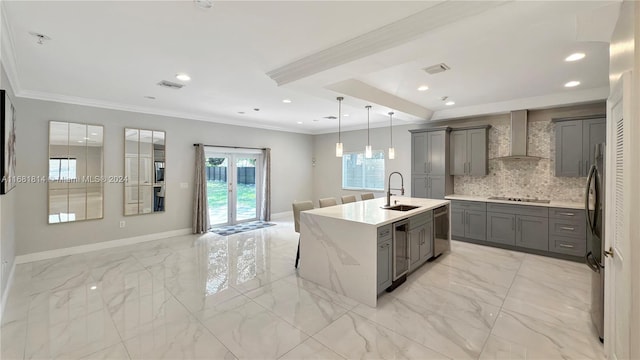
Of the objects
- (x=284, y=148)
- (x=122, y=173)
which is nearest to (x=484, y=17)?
(x=122, y=173)

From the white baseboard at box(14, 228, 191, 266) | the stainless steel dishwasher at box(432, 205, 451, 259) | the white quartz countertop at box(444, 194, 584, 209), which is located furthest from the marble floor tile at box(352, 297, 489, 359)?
the white baseboard at box(14, 228, 191, 266)

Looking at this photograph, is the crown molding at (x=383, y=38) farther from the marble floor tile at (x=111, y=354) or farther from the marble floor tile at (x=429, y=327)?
the marble floor tile at (x=111, y=354)

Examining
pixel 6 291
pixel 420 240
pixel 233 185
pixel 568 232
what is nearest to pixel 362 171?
pixel 233 185

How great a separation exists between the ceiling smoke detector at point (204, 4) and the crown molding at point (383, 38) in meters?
1.16

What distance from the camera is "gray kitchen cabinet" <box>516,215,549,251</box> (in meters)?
4.55

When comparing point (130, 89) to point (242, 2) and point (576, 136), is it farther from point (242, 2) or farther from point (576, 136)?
point (576, 136)

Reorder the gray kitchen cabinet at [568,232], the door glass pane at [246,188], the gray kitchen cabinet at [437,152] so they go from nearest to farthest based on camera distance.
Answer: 1. the gray kitchen cabinet at [568,232]
2. the gray kitchen cabinet at [437,152]
3. the door glass pane at [246,188]

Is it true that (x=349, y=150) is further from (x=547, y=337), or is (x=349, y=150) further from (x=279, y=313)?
(x=547, y=337)

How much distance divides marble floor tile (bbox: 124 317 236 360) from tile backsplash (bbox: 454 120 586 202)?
549cm

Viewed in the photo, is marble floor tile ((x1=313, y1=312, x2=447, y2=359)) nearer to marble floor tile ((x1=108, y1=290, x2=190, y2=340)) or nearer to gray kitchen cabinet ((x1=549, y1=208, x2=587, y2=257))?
marble floor tile ((x1=108, y1=290, x2=190, y2=340))

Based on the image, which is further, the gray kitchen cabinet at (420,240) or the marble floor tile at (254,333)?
the gray kitchen cabinet at (420,240)

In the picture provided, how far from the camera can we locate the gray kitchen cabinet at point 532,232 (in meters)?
4.55

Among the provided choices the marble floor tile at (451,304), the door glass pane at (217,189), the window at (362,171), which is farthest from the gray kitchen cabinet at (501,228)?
the door glass pane at (217,189)

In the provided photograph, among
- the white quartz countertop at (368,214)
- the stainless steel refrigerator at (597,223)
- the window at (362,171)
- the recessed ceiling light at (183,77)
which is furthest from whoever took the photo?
the window at (362,171)
